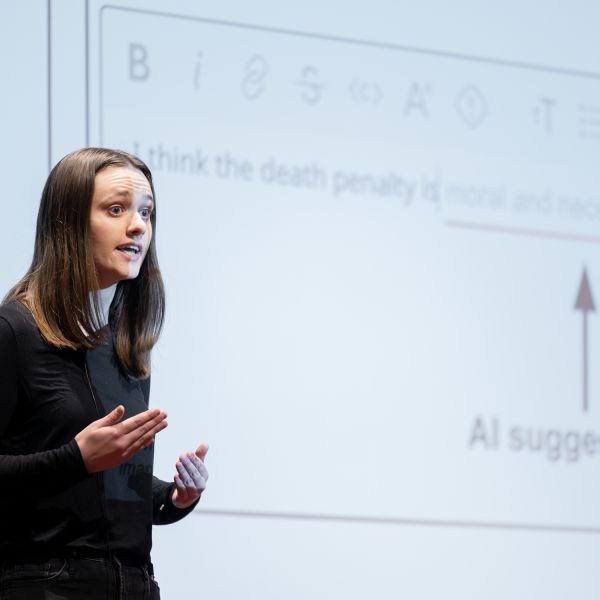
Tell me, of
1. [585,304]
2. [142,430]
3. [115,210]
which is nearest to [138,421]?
[142,430]

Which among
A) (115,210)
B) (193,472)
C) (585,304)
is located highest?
(115,210)

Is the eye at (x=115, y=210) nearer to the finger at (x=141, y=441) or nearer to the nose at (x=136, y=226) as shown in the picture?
the nose at (x=136, y=226)

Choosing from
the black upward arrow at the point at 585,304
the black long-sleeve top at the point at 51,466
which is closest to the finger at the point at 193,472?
the black long-sleeve top at the point at 51,466

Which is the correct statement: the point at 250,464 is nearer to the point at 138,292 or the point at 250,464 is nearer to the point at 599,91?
the point at 138,292

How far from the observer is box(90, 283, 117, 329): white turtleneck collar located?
160cm

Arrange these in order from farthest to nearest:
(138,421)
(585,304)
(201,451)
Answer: (585,304), (201,451), (138,421)

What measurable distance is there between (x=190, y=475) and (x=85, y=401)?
0.20 m

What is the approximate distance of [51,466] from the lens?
1418 mm

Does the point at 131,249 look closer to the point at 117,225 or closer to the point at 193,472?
the point at 117,225

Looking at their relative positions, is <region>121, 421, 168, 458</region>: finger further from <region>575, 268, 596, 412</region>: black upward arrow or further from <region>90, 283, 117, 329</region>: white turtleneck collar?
<region>575, 268, 596, 412</region>: black upward arrow

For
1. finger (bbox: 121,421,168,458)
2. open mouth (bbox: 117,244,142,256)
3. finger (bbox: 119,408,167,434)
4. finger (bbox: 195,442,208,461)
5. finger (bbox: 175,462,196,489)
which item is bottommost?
finger (bbox: 175,462,196,489)

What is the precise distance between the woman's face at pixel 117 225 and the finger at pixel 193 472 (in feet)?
0.83

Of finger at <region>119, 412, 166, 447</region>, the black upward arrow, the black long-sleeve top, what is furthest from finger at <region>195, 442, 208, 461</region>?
the black upward arrow

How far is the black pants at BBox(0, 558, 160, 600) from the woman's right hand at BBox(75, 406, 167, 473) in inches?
5.4
